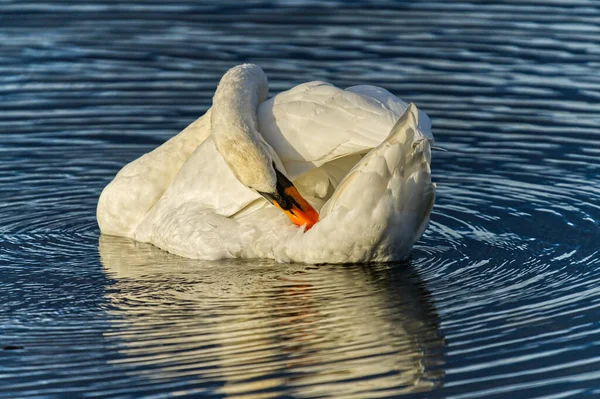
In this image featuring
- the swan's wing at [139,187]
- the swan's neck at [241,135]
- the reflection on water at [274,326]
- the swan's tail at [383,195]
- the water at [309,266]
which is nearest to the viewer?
the reflection on water at [274,326]

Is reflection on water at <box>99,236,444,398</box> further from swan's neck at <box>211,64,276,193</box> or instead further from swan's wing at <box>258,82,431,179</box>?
swan's wing at <box>258,82,431,179</box>

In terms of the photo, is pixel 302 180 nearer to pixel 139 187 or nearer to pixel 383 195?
pixel 383 195

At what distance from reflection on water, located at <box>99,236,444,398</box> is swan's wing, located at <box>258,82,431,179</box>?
839 mm

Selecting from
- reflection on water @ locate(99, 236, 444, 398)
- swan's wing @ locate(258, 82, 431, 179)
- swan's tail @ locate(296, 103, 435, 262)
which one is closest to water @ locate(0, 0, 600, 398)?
reflection on water @ locate(99, 236, 444, 398)

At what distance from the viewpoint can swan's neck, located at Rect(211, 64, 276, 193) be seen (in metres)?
9.31

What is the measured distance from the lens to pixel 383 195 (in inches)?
350

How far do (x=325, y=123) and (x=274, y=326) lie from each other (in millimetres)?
1726

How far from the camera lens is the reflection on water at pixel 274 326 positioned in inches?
282

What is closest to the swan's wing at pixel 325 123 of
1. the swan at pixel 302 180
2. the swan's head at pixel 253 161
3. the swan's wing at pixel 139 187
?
the swan at pixel 302 180

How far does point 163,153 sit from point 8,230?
4.80 ft

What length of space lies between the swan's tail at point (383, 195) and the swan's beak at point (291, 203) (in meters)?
0.24

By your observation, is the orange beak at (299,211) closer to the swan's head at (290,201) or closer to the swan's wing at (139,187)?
the swan's head at (290,201)

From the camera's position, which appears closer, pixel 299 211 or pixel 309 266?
pixel 299 211

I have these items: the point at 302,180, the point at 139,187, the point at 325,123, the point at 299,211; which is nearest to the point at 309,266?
the point at 299,211
